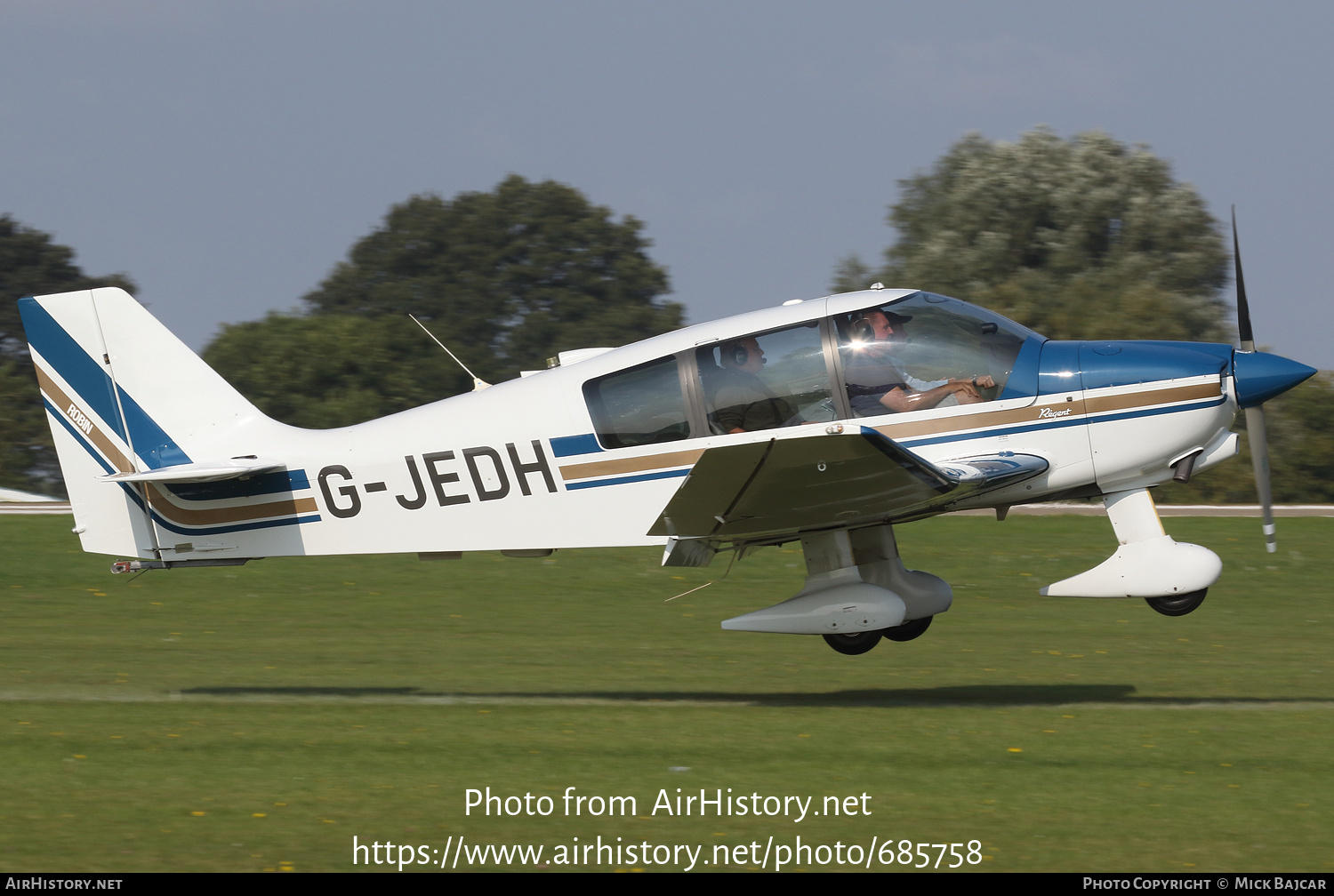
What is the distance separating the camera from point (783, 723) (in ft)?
28.9

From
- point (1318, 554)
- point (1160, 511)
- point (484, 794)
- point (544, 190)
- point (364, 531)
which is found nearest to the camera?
point (484, 794)

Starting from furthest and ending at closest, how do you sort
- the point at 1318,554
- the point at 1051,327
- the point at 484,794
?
the point at 1051,327, the point at 1318,554, the point at 484,794

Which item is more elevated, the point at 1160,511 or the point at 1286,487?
the point at 1160,511

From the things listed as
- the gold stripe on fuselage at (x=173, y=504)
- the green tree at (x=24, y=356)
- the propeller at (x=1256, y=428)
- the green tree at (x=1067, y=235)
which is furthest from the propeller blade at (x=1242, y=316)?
the green tree at (x=1067, y=235)

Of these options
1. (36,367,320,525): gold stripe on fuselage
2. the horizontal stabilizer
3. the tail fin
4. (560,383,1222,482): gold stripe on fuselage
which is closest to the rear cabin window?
(560,383,1222,482): gold stripe on fuselage

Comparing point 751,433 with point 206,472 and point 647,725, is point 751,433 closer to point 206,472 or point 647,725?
point 647,725

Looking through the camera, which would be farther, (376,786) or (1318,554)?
(1318,554)

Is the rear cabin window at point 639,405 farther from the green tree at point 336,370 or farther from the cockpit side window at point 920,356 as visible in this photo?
the green tree at point 336,370

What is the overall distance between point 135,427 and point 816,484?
5124 mm

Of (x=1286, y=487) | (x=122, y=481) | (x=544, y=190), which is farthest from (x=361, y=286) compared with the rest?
(x=122, y=481)

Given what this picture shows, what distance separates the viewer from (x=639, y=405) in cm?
927

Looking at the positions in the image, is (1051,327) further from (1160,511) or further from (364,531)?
(364,531)

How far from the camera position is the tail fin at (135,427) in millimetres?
9898

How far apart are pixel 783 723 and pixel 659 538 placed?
4.76ft
